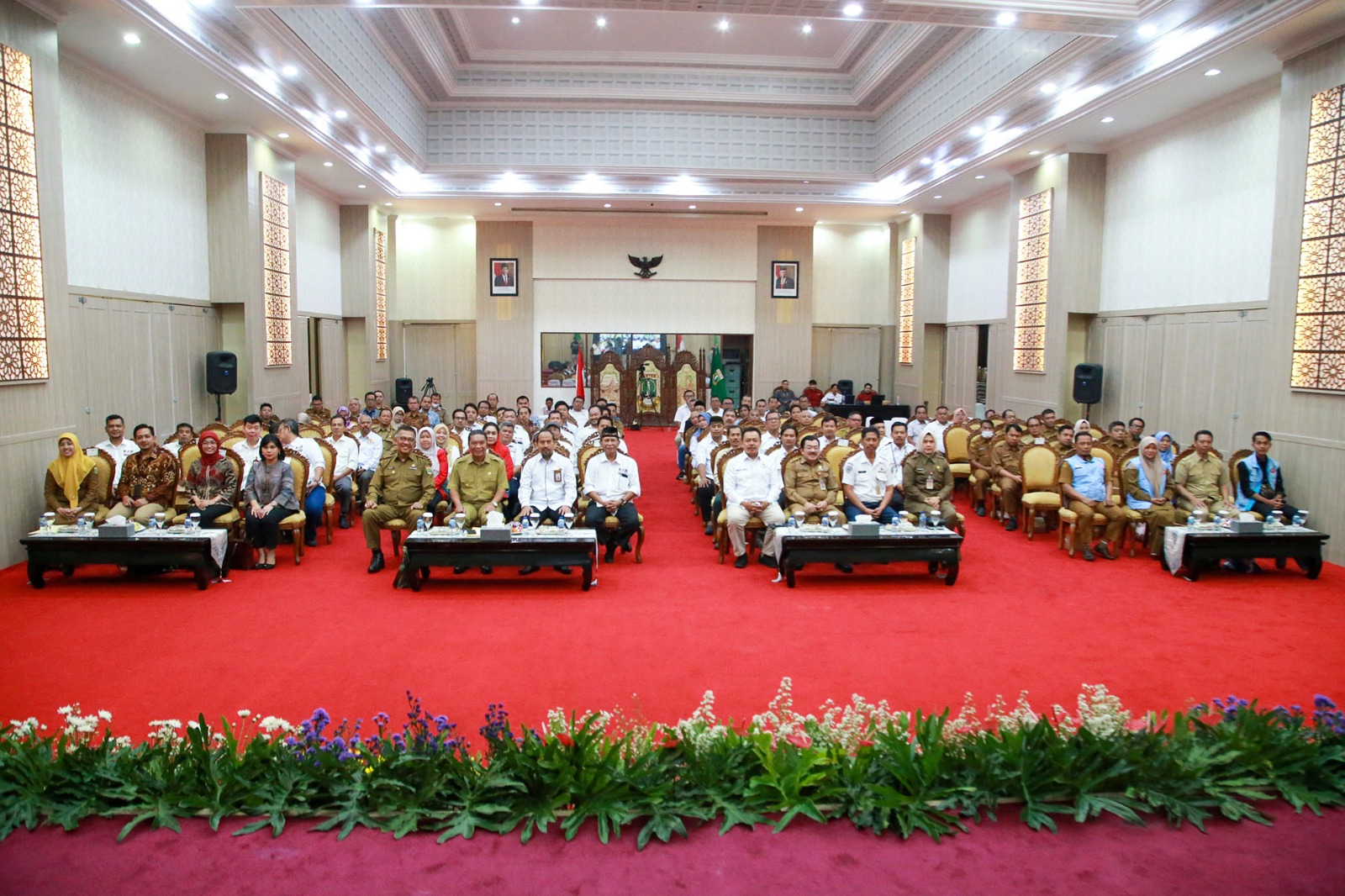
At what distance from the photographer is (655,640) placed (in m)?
5.36

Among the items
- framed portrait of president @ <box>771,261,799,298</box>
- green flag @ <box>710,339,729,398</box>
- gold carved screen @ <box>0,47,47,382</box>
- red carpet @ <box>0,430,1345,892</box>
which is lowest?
red carpet @ <box>0,430,1345,892</box>

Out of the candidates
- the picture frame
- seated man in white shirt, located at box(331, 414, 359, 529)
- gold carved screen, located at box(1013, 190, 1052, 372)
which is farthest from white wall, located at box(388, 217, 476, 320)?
gold carved screen, located at box(1013, 190, 1052, 372)

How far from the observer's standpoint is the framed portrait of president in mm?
19859

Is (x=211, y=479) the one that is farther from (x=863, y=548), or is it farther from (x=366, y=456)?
(x=863, y=548)

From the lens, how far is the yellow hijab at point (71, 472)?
7.21 m

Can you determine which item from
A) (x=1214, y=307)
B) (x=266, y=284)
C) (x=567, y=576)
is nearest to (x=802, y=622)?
(x=567, y=576)

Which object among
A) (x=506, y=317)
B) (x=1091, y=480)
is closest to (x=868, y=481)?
(x=1091, y=480)

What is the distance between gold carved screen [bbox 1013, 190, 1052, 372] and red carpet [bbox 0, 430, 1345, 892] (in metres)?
6.48

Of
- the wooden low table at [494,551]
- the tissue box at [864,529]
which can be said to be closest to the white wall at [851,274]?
the tissue box at [864,529]

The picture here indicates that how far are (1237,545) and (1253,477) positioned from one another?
55.2 inches

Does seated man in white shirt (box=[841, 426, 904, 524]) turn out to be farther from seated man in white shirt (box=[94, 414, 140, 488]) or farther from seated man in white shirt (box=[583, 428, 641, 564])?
seated man in white shirt (box=[94, 414, 140, 488])

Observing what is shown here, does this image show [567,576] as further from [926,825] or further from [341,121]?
[341,121]

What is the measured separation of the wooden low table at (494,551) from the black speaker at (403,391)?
41.4ft

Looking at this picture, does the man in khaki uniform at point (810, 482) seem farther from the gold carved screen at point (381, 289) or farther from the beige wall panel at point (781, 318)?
the beige wall panel at point (781, 318)
